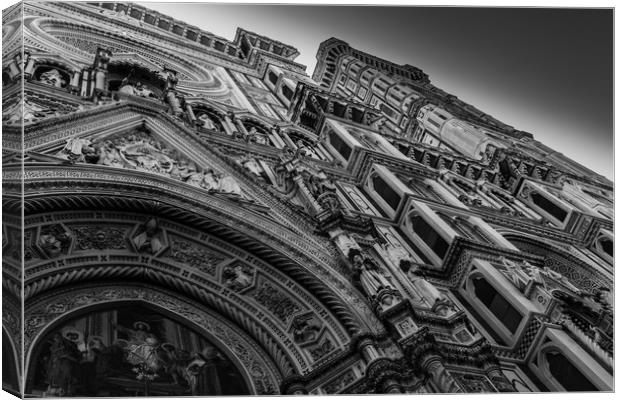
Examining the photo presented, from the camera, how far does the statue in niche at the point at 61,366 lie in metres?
7.52

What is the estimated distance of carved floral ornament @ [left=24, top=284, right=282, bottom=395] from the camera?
28.3 feet

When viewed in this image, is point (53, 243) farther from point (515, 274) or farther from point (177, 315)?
point (515, 274)

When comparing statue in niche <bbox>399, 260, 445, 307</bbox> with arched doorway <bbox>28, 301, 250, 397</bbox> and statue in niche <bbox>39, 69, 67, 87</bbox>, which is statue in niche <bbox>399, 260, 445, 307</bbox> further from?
statue in niche <bbox>39, 69, 67, 87</bbox>

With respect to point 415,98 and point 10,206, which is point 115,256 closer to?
point 10,206

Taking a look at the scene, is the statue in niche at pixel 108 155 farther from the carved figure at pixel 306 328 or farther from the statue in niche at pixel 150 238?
the carved figure at pixel 306 328

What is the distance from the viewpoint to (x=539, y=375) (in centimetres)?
957

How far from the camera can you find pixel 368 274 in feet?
34.0

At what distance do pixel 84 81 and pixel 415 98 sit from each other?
21015 millimetres

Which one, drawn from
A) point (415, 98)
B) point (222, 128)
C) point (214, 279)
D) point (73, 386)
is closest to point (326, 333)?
point (214, 279)

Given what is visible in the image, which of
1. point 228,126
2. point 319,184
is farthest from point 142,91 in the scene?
point 319,184

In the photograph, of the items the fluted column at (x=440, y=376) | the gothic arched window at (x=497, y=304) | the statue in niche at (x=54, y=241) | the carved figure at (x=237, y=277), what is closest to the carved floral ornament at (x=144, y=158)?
the statue in niche at (x=54, y=241)

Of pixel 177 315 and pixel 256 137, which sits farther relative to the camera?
pixel 256 137

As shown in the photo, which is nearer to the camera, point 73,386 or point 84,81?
point 73,386

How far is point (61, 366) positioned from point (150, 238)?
107 inches
